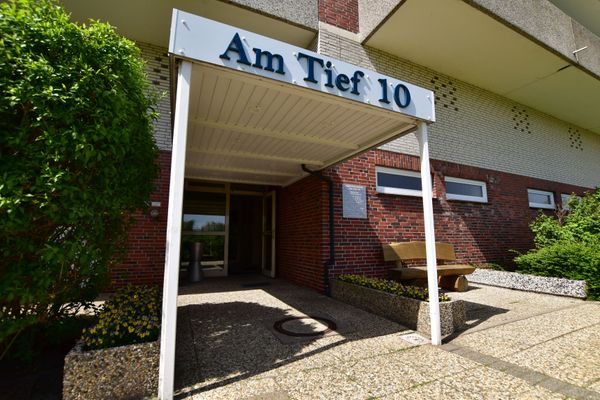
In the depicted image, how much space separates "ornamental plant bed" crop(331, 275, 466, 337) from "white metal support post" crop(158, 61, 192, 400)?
3.07 metres

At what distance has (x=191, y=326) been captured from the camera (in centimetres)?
395

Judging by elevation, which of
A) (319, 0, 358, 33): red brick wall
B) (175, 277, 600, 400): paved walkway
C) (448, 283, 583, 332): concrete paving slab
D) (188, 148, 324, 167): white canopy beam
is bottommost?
(448, 283, 583, 332): concrete paving slab

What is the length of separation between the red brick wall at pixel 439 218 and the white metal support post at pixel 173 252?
13.6ft

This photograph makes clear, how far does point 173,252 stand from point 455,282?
6.53 meters

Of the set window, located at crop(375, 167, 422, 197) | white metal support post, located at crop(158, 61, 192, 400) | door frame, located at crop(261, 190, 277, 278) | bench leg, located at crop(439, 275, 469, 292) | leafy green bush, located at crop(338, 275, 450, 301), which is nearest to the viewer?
white metal support post, located at crop(158, 61, 192, 400)

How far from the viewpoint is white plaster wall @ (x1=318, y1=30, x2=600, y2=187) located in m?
7.62

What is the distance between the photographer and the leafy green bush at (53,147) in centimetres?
212

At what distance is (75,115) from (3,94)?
44 cm

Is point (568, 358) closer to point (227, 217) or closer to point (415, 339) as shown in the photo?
point (415, 339)

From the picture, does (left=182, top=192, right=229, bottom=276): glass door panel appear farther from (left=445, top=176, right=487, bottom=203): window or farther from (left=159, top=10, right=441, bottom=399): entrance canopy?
(left=445, top=176, right=487, bottom=203): window

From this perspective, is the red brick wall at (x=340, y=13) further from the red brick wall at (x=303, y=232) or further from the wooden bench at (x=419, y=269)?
the wooden bench at (x=419, y=269)

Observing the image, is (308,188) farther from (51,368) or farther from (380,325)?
(51,368)

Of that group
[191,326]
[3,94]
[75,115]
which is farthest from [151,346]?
[3,94]

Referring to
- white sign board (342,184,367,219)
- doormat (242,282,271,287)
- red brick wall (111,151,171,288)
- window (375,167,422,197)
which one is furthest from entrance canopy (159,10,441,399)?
doormat (242,282,271,287)
